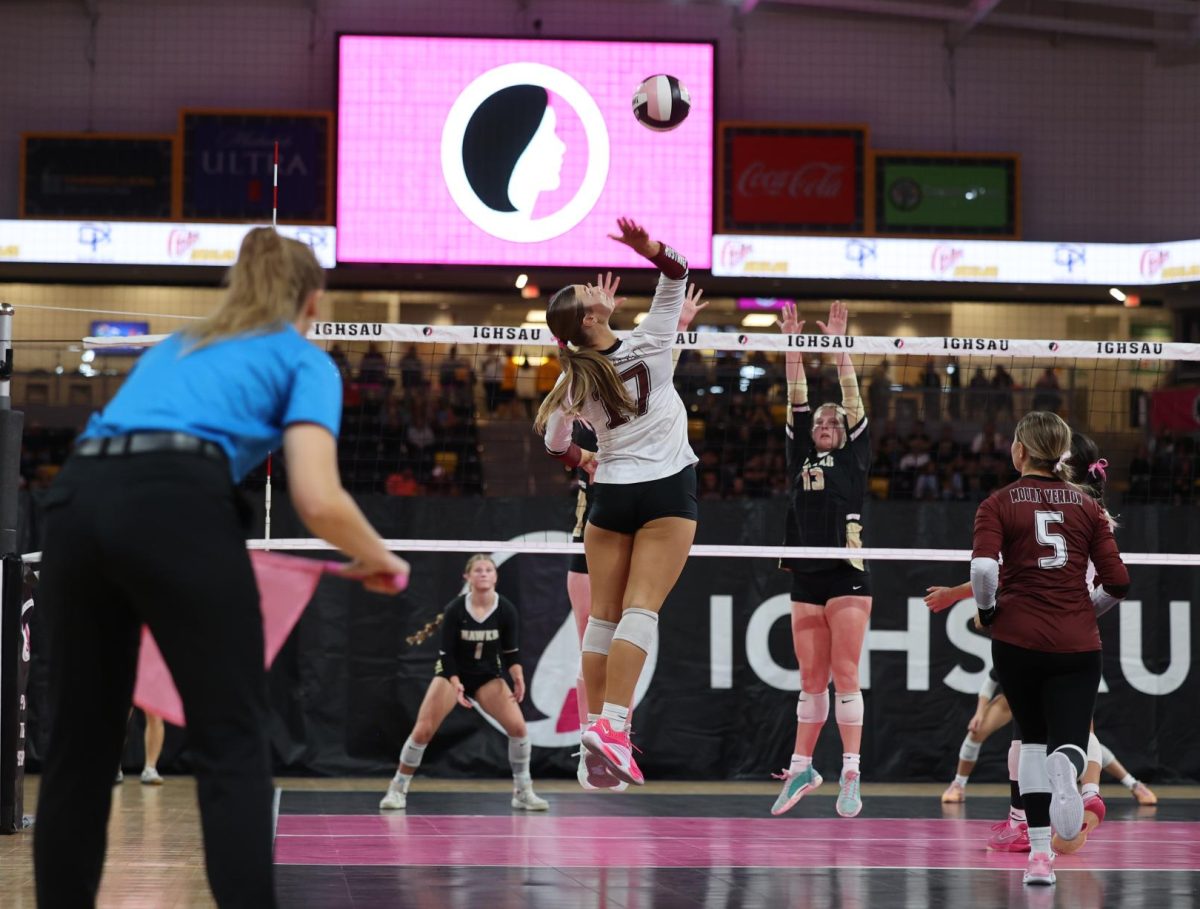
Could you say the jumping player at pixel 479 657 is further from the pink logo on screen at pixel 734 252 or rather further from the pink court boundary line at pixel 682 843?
the pink logo on screen at pixel 734 252

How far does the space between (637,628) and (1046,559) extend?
1.72 metres

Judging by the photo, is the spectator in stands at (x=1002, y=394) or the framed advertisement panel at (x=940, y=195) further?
the framed advertisement panel at (x=940, y=195)

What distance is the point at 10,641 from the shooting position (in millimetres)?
7199

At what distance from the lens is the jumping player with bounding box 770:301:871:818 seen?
738 centimetres

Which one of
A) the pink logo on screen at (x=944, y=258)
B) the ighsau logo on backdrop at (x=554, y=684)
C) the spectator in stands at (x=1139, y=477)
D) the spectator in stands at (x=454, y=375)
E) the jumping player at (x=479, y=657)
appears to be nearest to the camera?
the jumping player at (x=479, y=657)

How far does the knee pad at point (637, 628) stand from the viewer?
17.4 ft

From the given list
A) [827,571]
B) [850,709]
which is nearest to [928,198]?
[827,571]

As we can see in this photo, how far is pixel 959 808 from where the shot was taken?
955 cm

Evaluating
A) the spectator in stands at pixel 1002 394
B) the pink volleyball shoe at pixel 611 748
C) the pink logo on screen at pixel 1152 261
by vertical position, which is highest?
the pink logo on screen at pixel 1152 261

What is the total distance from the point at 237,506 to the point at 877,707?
889 cm

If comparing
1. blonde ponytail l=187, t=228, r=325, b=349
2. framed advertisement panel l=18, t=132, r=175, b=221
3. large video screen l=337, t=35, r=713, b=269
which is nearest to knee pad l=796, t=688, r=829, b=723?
blonde ponytail l=187, t=228, r=325, b=349

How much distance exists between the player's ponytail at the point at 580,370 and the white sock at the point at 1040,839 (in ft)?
7.94

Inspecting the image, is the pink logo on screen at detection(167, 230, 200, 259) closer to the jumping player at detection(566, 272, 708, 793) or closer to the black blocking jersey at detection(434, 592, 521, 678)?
the black blocking jersey at detection(434, 592, 521, 678)

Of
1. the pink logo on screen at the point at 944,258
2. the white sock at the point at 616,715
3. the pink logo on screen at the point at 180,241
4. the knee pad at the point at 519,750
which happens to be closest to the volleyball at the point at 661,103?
the white sock at the point at 616,715
